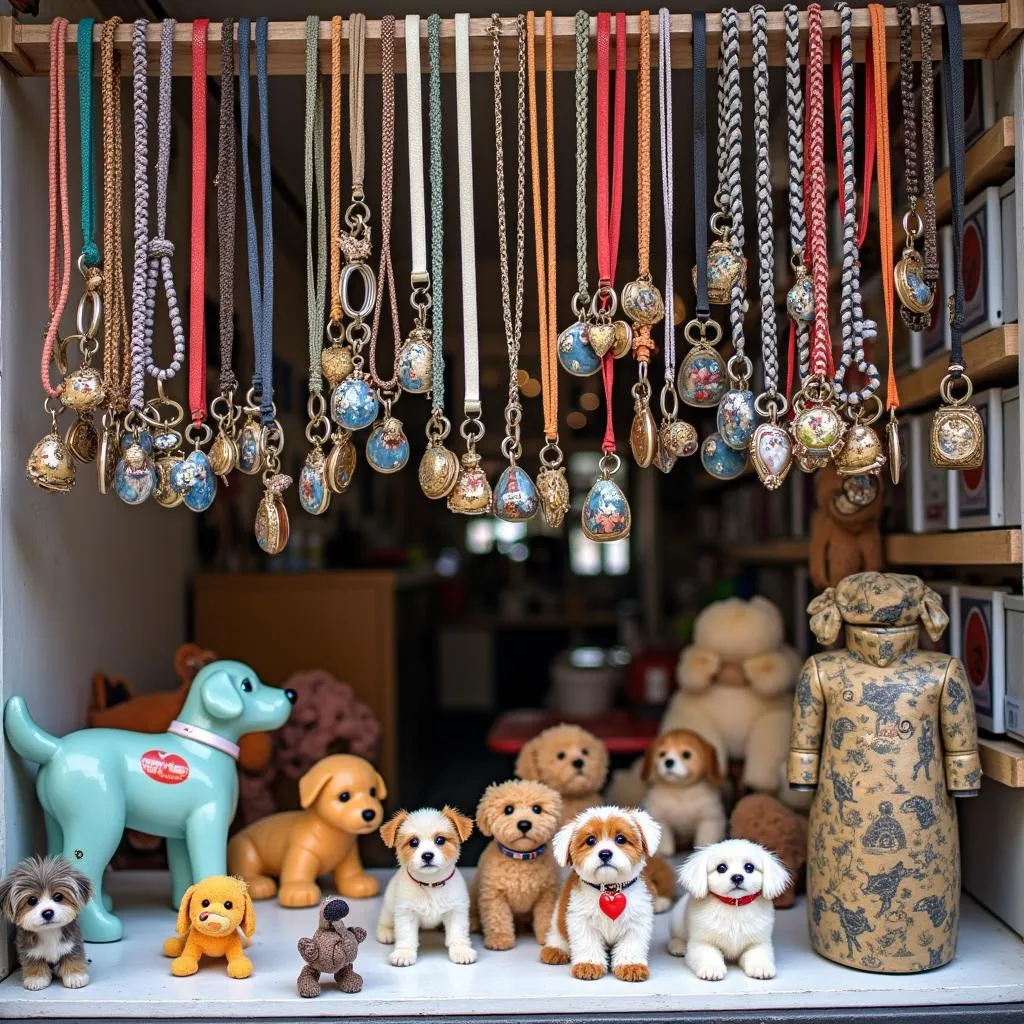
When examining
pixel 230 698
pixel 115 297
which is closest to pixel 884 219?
pixel 115 297

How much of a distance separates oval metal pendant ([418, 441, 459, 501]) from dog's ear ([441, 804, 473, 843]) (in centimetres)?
54

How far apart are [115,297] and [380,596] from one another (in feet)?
5.72

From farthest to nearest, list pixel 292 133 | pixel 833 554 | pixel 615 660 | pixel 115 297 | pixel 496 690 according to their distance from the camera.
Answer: pixel 496 690 → pixel 615 660 → pixel 292 133 → pixel 833 554 → pixel 115 297

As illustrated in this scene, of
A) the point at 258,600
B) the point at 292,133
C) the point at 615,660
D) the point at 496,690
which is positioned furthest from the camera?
the point at 496,690

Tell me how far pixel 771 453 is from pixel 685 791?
1.00 metres

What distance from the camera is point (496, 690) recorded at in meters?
7.17

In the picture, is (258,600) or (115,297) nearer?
(115,297)

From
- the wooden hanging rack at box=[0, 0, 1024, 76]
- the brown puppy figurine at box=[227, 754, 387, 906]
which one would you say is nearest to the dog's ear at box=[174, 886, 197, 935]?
the brown puppy figurine at box=[227, 754, 387, 906]

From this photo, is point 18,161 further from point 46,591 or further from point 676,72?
point 676,72

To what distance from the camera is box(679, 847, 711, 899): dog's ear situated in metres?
1.71

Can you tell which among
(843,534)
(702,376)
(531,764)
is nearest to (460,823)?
(531,764)

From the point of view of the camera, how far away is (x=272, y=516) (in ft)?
5.77

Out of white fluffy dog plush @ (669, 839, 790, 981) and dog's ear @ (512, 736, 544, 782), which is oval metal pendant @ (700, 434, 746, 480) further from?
dog's ear @ (512, 736, 544, 782)

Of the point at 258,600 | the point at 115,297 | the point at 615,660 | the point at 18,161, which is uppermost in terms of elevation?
the point at 18,161
